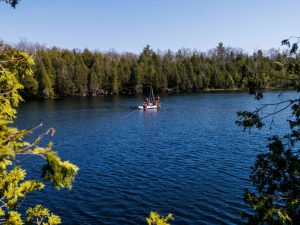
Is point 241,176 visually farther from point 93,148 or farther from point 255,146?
point 93,148

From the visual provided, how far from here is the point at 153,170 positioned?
34.2 metres

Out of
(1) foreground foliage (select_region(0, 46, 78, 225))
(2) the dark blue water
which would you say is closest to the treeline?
(2) the dark blue water

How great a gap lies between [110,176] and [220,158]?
13.0 meters

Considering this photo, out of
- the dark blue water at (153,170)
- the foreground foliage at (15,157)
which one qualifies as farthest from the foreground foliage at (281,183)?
the dark blue water at (153,170)

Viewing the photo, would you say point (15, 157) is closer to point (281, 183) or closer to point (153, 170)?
point (281, 183)

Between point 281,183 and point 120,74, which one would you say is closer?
point 281,183

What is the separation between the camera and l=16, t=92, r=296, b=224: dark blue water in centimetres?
2448

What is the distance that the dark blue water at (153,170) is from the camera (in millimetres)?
24484

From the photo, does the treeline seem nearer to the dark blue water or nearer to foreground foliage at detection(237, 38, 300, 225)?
the dark blue water

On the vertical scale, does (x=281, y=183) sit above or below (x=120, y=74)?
below

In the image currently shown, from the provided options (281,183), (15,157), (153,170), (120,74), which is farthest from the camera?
(120,74)

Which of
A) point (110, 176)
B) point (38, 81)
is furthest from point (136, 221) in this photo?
point (38, 81)

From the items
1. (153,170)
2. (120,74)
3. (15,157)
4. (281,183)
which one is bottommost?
(153,170)

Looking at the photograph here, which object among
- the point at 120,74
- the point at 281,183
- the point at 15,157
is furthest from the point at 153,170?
the point at 120,74
